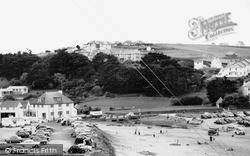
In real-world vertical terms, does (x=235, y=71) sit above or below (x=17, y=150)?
above

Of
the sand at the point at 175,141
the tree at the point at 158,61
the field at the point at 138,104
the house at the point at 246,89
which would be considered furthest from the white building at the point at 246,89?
the sand at the point at 175,141

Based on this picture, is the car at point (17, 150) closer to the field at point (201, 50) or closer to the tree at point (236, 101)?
the tree at point (236, 101)

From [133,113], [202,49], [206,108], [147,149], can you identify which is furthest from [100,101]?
[202,49]

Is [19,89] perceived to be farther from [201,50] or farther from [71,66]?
[201,50]

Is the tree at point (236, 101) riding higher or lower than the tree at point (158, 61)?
lower

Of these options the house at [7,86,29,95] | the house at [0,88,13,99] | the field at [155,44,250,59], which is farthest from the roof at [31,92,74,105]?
the field at [155,44,250,59]

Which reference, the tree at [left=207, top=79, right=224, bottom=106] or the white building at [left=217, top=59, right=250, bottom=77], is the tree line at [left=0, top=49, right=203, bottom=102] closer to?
the white building at [left=217, top=59, right=250, bottom=77]

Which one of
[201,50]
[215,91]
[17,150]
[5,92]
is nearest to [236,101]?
[215,91]
